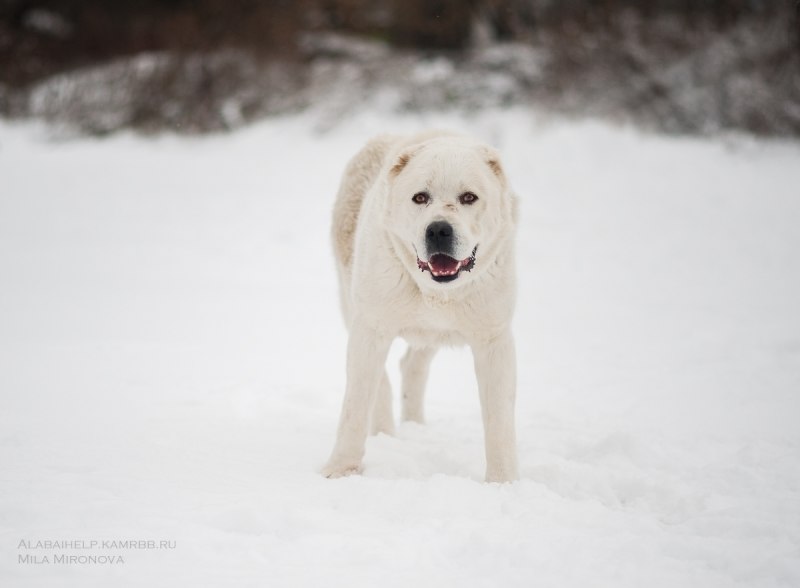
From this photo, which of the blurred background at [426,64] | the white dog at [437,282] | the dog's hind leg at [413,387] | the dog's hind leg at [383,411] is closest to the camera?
the white dog at [437,282]

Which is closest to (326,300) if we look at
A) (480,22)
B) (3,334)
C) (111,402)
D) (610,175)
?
(3,334)

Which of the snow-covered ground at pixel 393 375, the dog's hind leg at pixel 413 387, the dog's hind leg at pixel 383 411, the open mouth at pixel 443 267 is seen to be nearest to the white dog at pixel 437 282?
the open mouth at pixel 443 267

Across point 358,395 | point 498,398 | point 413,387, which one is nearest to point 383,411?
point 413,387

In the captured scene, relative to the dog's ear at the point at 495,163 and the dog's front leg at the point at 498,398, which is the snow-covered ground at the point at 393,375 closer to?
the dog's front leg at the point at 498,398

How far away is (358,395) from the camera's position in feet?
12.7

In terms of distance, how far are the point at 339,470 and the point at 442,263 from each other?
1272mm

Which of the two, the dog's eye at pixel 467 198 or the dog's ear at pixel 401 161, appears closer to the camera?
the dog's eye at pixel 467 198

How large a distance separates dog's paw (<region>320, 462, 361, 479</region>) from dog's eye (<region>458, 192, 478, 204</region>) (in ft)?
4.99

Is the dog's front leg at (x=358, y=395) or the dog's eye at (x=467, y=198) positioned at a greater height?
the dog's eye at (x=467, y=198)

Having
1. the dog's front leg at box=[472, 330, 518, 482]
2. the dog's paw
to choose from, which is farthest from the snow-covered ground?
the dog's front leg at box=[472, 330, 518, 482]

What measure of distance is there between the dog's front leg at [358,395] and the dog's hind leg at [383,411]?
2.41 ft

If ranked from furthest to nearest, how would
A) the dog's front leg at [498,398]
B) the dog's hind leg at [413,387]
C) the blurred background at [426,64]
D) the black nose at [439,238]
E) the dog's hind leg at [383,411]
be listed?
the blurred background at [426,64] → the dog's hind leg at [413,387] → the dog's hind leg at [383,411] → the dog's front leg at [498,398] → the black nose at [439,238]

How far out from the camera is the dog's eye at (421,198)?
11.7ft

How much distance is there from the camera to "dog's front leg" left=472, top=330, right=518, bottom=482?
380 centimetres
